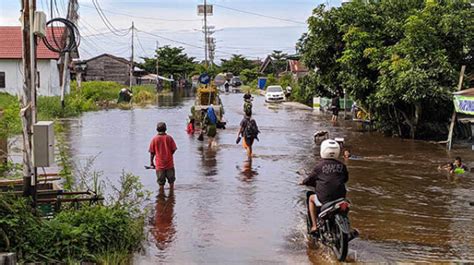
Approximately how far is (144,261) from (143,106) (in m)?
42.0

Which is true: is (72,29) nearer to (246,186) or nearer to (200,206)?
(200,206)

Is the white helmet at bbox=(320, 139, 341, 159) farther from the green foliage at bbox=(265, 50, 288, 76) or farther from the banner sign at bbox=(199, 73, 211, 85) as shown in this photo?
the green foliage at bbox=(265, 50, 288, 76)

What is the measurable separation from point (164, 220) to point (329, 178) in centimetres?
349

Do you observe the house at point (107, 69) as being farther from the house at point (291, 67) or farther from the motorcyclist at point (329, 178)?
the motorcyclist at point (329, 178)

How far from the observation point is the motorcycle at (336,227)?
26.0 feet

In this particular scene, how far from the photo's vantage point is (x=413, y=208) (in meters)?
12.0

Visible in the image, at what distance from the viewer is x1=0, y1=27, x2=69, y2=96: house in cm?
Result: 4681

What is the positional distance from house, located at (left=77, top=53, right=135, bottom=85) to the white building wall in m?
30.5

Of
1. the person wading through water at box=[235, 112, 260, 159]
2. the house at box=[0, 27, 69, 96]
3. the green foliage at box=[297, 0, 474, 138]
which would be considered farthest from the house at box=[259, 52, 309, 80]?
the person wading through water at box=[235, 112, 260, 159]

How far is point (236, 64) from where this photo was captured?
384 ft

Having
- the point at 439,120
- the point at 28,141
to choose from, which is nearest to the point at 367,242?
the point at 28,141

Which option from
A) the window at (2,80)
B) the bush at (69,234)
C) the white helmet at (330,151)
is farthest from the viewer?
the window at (2,80)

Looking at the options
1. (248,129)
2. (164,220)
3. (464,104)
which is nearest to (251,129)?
(248,129)

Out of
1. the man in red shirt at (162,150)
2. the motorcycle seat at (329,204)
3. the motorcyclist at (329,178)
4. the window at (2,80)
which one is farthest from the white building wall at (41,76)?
the motorcycle seat at (329,204)
